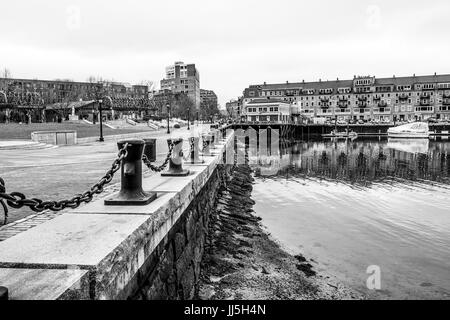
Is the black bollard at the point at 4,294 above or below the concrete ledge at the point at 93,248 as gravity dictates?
above

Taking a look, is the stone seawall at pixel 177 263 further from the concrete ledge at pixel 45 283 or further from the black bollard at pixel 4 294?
the black bollard at pixel 4 294

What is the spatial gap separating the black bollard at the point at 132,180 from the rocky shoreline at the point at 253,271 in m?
3.13

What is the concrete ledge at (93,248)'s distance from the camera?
2.93 meters

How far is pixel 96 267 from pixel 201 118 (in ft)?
433

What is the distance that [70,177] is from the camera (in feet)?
32.2

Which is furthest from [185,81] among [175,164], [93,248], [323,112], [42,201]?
[93,248]

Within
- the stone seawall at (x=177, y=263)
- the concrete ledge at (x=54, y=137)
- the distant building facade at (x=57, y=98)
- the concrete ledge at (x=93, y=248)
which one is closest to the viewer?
the concrete ledge at (x=93, y=248)

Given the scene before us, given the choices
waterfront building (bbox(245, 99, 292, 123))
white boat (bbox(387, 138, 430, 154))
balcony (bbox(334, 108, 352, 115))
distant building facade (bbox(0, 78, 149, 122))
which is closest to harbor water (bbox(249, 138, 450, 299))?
white boat (bbox(387, 138, 430, 154))

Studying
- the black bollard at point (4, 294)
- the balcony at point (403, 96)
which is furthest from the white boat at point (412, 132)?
the black bollard at point (4, 294)

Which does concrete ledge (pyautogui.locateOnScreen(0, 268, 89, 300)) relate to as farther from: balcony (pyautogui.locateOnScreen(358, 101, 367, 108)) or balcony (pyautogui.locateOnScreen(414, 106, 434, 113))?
balcony (pyautogui.locateOnScreen(414, 106, 434, 113))

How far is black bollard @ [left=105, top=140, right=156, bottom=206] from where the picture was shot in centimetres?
523

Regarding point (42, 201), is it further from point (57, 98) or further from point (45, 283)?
point (57, 98)
